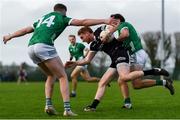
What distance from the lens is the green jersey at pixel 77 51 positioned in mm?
20000

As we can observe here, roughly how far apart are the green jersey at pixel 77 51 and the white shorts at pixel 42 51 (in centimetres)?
886

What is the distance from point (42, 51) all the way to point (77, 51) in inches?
356

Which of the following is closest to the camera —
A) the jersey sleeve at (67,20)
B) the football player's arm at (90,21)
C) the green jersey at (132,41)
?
the football player's arm at (90,21)

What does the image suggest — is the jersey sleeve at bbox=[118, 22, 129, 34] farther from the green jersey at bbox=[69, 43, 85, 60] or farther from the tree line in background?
the tree line in background

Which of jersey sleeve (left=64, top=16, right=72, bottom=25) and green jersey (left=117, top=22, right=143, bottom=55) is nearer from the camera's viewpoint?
jersey sleeve (left=64, top=16, right=72, bottom=25)

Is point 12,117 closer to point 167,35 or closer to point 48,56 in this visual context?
point 48,56

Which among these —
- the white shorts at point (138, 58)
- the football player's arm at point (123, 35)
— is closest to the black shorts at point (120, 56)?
the football player's arm at point (123, 35)

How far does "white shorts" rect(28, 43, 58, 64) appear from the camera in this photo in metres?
11.0

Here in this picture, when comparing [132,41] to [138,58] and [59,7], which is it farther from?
[59,7]

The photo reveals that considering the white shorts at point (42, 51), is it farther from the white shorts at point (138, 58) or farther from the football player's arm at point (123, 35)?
the white shorts at point (138, 58)

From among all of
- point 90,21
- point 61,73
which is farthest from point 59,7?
point 61,73

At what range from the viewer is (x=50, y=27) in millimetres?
10953

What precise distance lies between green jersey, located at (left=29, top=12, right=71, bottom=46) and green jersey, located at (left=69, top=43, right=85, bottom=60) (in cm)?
885

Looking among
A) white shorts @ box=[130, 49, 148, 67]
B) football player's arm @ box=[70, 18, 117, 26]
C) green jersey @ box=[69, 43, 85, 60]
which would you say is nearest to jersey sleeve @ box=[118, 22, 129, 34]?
white shorts @ box=[130, 49, 148, 67]
